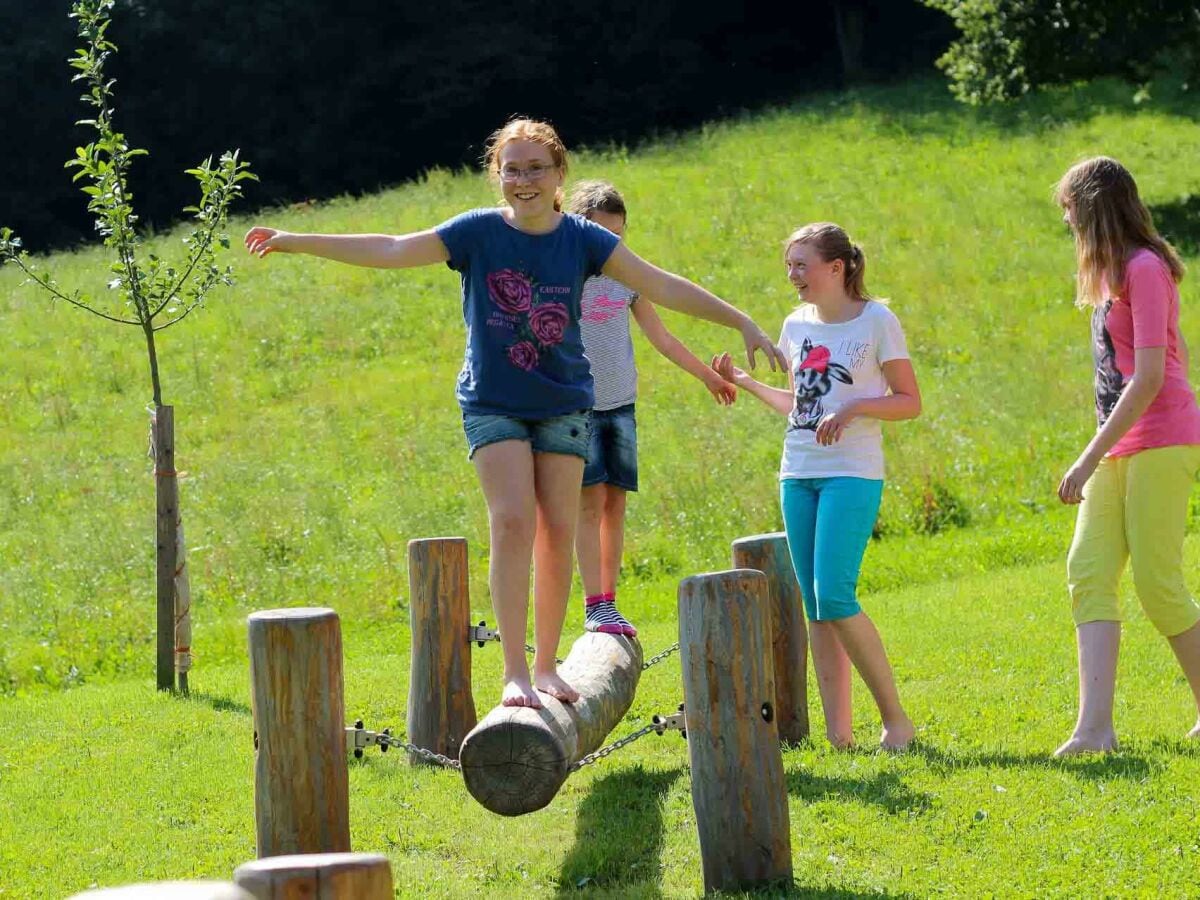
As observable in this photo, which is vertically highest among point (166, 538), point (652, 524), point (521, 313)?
point (521, 313)

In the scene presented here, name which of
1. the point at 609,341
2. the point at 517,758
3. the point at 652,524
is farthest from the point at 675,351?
the point at 652,524

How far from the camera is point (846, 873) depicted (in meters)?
5.14

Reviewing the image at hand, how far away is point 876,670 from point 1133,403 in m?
1.55

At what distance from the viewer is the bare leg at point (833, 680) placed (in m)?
6.73

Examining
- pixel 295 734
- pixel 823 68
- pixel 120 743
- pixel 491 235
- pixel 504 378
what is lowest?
pixel 120 743

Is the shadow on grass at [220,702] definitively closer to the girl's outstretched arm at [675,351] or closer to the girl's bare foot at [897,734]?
the girl's outstretched arm at [675,351]

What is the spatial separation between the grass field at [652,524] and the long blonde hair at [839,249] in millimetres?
2037

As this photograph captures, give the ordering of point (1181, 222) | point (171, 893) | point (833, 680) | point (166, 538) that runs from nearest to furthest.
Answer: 1. point (171, 893)
2. point (833, 680)
3. point (166, 538)
4. point (1181, 222)

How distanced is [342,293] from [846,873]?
21.6 m

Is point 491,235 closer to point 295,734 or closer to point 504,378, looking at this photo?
point 504,378

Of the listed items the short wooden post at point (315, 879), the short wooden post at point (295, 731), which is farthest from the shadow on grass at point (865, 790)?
the short wooden post at point (315, 879)

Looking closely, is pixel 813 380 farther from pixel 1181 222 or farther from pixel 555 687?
pixel 1181 222

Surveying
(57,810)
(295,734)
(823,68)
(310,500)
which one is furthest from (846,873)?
(823,68)

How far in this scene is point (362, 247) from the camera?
18.9 feet
